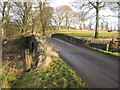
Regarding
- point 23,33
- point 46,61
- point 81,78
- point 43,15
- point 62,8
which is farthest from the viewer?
point 62,8

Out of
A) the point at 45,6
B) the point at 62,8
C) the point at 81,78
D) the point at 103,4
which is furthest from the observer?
the point at 62,8

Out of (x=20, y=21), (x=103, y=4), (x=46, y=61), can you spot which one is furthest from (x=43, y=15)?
(x=46, y=61)

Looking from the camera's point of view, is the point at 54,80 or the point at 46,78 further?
the point at 46,78

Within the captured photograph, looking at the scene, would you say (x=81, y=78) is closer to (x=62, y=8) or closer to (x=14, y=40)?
(x=14, y=40)

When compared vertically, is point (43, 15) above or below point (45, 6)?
below

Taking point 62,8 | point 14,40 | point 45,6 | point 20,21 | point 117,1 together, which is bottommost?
point 14,40

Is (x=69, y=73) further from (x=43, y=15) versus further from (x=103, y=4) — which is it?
(x=43, y=15)

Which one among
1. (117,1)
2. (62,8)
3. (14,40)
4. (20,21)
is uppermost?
(62,8)

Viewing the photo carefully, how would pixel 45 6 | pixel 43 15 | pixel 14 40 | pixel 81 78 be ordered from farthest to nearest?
pixel 45 6 < pixel 43 15 < pixel 14 40 < pixel 81 78

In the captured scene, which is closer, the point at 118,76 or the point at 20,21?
the point at 118,76

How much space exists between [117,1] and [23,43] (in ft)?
59.1

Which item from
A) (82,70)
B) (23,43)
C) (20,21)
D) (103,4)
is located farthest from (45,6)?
(82,70)

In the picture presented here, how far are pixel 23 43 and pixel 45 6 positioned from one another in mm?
16630

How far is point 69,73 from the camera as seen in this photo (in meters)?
5.84
